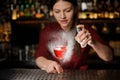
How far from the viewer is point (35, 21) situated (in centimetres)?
517

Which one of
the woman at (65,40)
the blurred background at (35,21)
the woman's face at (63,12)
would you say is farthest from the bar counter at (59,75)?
the blurred background at (35,21)

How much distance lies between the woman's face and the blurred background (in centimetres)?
216

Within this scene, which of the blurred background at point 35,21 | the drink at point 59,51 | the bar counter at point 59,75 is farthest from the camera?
the blurred background at point 35,21

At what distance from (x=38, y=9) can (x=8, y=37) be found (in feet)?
2.37

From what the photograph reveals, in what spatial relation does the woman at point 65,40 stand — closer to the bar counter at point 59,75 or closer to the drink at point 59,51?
the drink at point 59,51

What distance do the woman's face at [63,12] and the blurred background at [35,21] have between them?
85.1 inches

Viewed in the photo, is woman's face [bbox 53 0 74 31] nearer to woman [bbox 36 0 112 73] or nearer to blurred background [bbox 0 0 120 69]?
woman [bbox 36 0 112 73]

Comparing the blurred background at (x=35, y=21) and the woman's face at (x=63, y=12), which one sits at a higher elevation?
the woman's face at (x=63, y=12)

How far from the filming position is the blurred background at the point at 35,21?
5152mm

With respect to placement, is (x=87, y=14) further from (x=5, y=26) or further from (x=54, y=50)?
(x=54, y=50)

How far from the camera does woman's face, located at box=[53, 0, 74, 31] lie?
284 centimetres

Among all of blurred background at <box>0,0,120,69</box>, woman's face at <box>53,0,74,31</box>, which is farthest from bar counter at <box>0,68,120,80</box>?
blurred background at <box>0,0,120,69</box>

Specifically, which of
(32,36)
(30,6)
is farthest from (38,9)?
(32,36)

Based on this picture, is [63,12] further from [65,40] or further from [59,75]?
[59,75]
